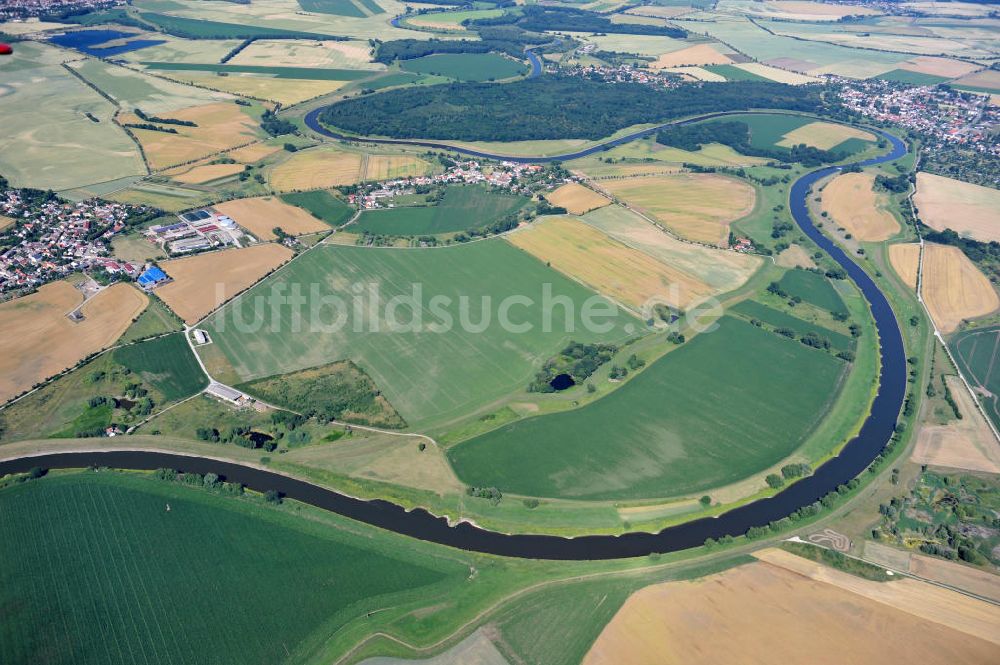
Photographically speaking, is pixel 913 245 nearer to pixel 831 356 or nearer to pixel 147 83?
pixel 831 356

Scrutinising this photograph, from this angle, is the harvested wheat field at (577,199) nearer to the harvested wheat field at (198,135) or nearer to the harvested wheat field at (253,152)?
the harvested wheat field at (253,152)

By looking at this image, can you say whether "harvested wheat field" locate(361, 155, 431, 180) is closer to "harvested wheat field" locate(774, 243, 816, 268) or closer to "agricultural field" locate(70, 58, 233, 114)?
"agricultural field" locate(70, 58, 233, 114)

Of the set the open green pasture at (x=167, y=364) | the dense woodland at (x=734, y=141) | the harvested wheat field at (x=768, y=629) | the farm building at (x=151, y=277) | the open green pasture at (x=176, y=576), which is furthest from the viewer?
the dense woodland at (x=734, y=141)

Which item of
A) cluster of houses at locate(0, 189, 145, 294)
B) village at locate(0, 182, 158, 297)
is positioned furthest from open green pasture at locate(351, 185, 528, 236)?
cluster of houses at locate(0, 189, 145, 294)

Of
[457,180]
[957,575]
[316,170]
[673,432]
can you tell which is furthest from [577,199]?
[957,575]

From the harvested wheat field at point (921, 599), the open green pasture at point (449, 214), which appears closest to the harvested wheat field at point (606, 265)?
the open green pasture at point (449, 214)

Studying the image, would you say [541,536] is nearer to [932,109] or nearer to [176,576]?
[176,576]

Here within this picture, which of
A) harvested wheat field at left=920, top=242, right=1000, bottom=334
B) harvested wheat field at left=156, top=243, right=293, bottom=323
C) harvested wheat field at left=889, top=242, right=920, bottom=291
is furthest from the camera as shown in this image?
harvested wheat field at left=889, top=242, right=920, bottom=291
